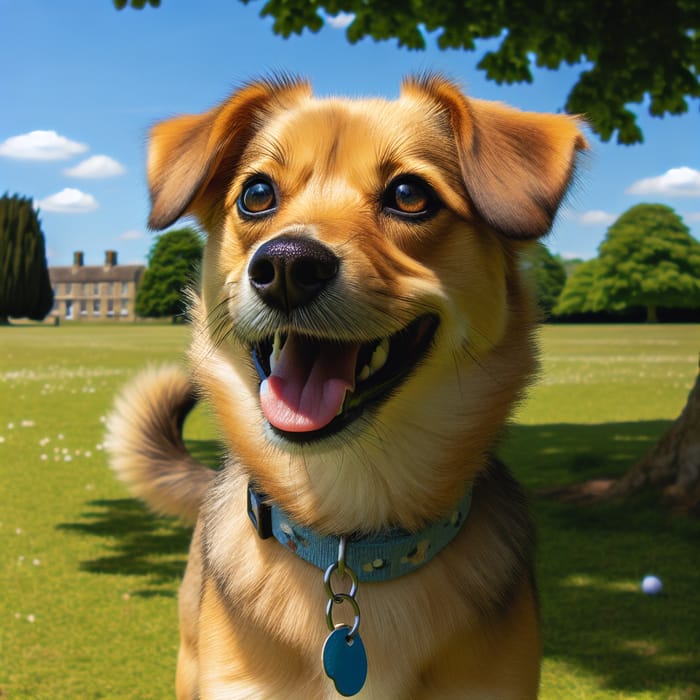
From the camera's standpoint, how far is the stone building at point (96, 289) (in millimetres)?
108062

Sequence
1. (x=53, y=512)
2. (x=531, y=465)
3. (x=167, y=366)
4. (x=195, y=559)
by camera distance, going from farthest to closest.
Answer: (x=531, y=465) < (x=53, y=512) < (x=167, y=366) < (x=195, y=559)

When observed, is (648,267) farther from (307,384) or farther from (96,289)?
(307,384)

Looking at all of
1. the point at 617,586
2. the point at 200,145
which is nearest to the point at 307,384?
the point at 200,145

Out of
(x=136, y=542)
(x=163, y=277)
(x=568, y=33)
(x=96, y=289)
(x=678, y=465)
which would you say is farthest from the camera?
(x=96, y=289)

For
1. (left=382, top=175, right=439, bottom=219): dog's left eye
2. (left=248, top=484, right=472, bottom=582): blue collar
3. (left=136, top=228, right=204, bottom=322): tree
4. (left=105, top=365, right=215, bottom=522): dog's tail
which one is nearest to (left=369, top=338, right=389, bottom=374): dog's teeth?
(left=382, top=175, right=439, bottom=219): dog's left eye

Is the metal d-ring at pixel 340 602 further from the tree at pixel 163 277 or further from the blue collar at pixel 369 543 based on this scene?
the tree at pixel 163 277

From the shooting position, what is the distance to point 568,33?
936 centimetres

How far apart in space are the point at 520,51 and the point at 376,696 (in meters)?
9.36

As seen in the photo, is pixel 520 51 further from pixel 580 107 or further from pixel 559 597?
pixel 559 597

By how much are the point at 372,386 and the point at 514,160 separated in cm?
90

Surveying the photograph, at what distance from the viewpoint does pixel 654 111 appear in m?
11.3

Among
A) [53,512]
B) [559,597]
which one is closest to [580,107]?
[559,597]

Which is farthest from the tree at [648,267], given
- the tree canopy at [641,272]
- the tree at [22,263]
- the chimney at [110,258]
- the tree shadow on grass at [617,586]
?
the tree shadow on grass at [617,586]

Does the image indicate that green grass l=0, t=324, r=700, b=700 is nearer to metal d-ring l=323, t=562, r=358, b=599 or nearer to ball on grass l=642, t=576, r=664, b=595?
ball on grass l=642, t=576, r=664, b=595
